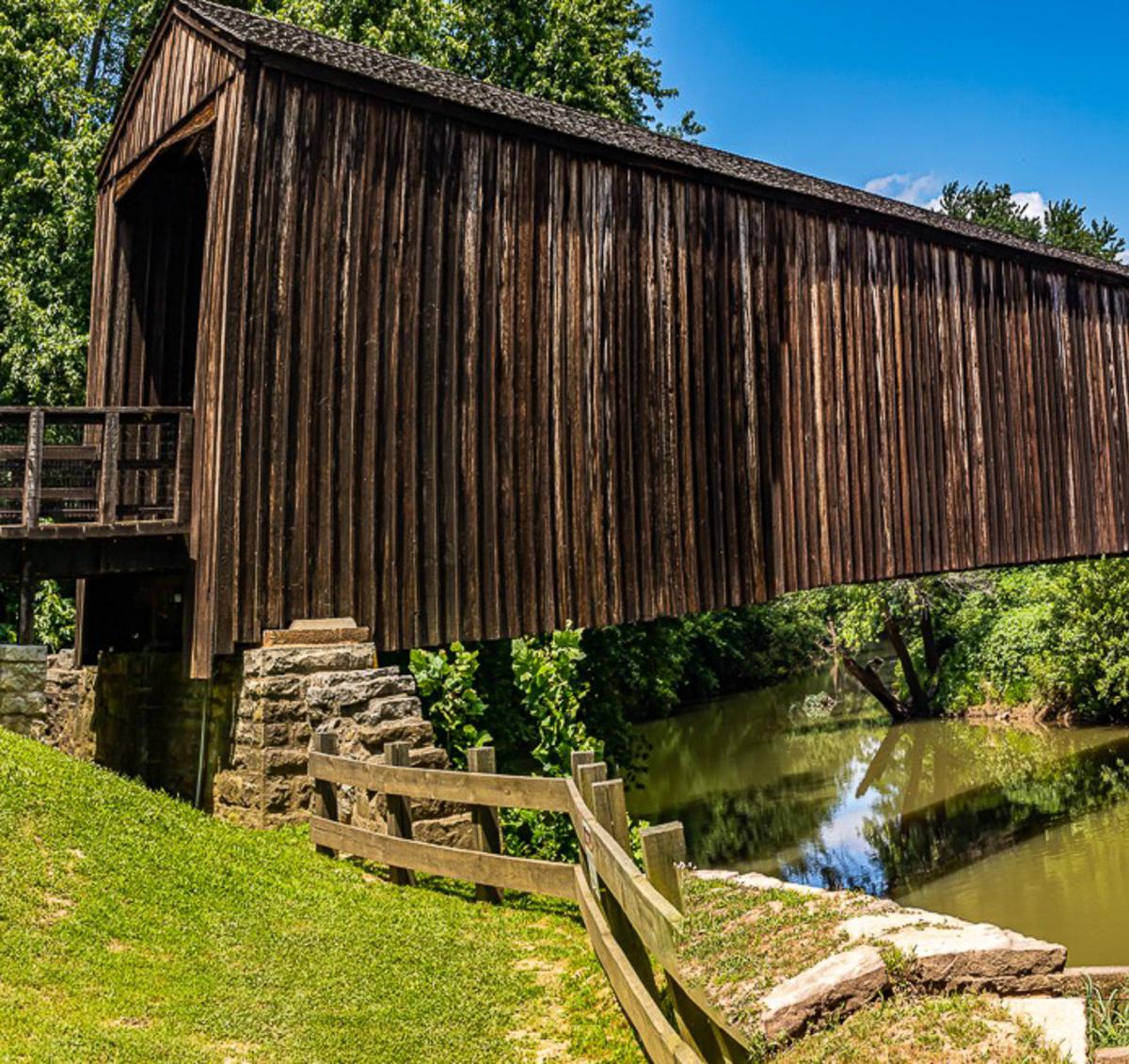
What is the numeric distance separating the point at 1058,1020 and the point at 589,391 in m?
8.09

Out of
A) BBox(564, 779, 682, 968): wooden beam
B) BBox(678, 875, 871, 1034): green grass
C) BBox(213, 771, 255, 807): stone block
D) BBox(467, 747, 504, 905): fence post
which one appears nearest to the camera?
BBox(564, 779, 682, 968): wooden beam

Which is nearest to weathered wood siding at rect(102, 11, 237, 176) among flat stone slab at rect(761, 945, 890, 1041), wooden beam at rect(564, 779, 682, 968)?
wooden beam at rect(564, 779, 682, 968)

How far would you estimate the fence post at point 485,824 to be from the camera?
6.38 meters

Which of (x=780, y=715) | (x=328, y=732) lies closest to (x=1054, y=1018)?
(x=328, y=732)

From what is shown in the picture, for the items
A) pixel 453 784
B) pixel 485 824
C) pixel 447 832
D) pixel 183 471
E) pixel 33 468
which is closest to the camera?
pixel 453 784

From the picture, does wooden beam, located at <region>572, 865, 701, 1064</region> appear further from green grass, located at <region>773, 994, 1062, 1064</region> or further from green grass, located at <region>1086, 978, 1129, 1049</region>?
green grass, located at <region>1086, 978, 1129, 1049</region>

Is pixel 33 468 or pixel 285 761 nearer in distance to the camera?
pixel 285 761

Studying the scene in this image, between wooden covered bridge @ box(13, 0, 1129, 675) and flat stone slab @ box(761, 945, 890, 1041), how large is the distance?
18.9 ft

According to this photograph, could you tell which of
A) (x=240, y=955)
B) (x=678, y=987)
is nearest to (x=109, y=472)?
(x=240, y=955)

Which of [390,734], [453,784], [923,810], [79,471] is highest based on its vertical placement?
[79,471]

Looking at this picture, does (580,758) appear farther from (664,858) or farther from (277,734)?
(277,734)

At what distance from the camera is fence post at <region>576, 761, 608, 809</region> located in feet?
16.3

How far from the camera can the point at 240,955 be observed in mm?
5531

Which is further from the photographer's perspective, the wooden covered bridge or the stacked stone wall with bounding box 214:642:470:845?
the wooden covered bridge
